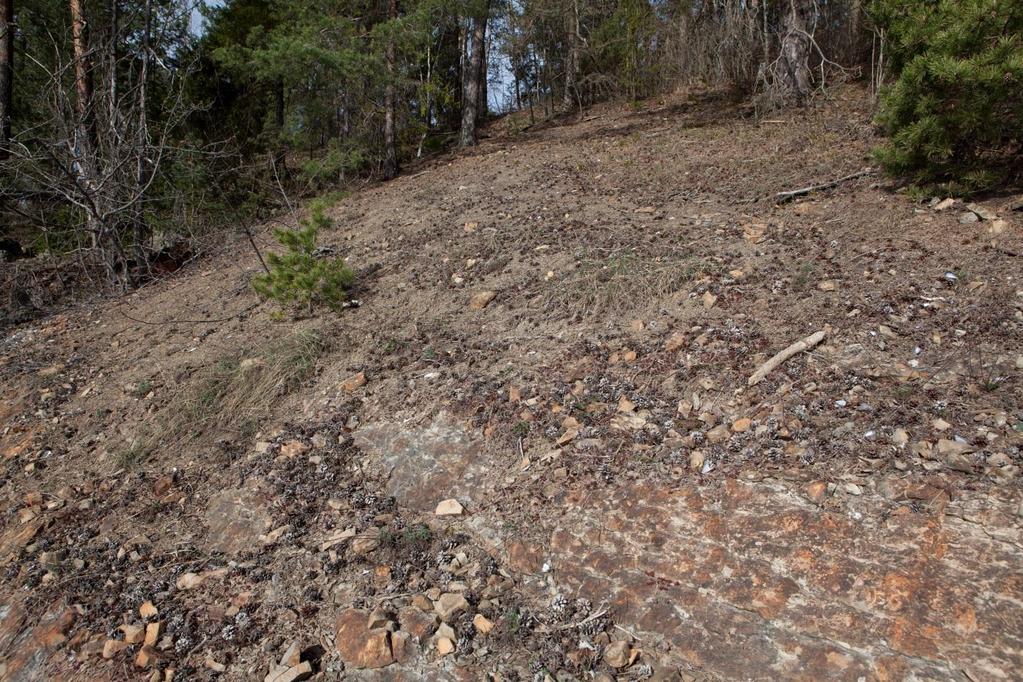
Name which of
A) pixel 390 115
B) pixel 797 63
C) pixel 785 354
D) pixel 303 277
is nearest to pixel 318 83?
pixel 390 115

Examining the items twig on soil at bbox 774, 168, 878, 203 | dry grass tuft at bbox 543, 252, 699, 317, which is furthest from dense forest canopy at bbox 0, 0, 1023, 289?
dry grass tuft at bbox 543, 252, 699, 317

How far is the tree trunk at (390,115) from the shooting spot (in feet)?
32.7

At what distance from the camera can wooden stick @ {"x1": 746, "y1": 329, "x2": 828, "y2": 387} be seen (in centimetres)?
357

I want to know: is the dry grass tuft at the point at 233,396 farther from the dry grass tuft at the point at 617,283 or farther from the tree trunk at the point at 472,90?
the tree trunk at the point at 472,90

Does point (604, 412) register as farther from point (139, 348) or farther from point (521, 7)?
point (521, 7)

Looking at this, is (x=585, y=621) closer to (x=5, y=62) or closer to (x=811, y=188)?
(x=811, y=188)

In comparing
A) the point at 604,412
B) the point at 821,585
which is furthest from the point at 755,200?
the point at 821,585

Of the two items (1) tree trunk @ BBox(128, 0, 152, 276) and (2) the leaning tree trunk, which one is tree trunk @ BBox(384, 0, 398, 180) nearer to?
(1) tree trunk @ BBox(128, 0, 152, 276)

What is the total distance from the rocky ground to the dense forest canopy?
1.08 meters

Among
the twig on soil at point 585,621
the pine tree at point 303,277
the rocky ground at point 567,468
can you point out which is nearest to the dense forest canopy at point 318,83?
the rocky ground at point 567,468

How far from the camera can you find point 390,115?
1067cm

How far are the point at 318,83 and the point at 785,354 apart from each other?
27.7 feet

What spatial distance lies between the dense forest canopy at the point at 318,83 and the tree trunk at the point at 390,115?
3 centimetres

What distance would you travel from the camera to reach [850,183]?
20.3 ft
